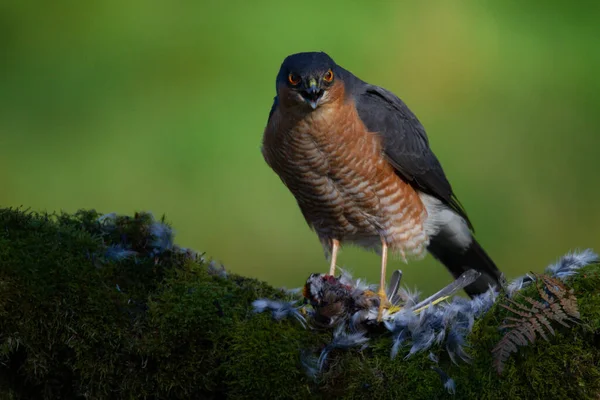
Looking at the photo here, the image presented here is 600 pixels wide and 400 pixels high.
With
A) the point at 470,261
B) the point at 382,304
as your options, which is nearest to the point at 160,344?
the point at 382,304

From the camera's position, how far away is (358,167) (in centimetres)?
389

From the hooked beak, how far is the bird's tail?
1253mm

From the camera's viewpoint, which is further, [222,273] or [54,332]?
[222,273]

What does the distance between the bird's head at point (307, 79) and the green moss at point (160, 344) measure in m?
1.07

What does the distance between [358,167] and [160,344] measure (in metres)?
1.56

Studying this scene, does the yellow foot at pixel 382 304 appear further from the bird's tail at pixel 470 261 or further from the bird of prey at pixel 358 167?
the bird's tail at pixel 470 261

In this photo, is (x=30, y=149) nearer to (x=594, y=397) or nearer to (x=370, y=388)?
(x=370, y=388)

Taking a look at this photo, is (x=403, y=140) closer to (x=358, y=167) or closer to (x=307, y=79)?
(x=358, y=167)

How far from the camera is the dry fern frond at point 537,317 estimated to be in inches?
90.2

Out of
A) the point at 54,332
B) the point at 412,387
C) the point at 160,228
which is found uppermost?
the point at 160,228

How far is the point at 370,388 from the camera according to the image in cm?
246

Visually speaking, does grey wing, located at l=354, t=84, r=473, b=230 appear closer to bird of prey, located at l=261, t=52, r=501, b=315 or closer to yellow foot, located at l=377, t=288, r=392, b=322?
bird of prey, located at l=261, t=52, r=501, b=315

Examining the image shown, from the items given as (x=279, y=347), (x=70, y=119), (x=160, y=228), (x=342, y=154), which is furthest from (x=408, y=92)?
(x=279, y=347)

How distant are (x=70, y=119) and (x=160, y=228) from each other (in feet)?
13.5
